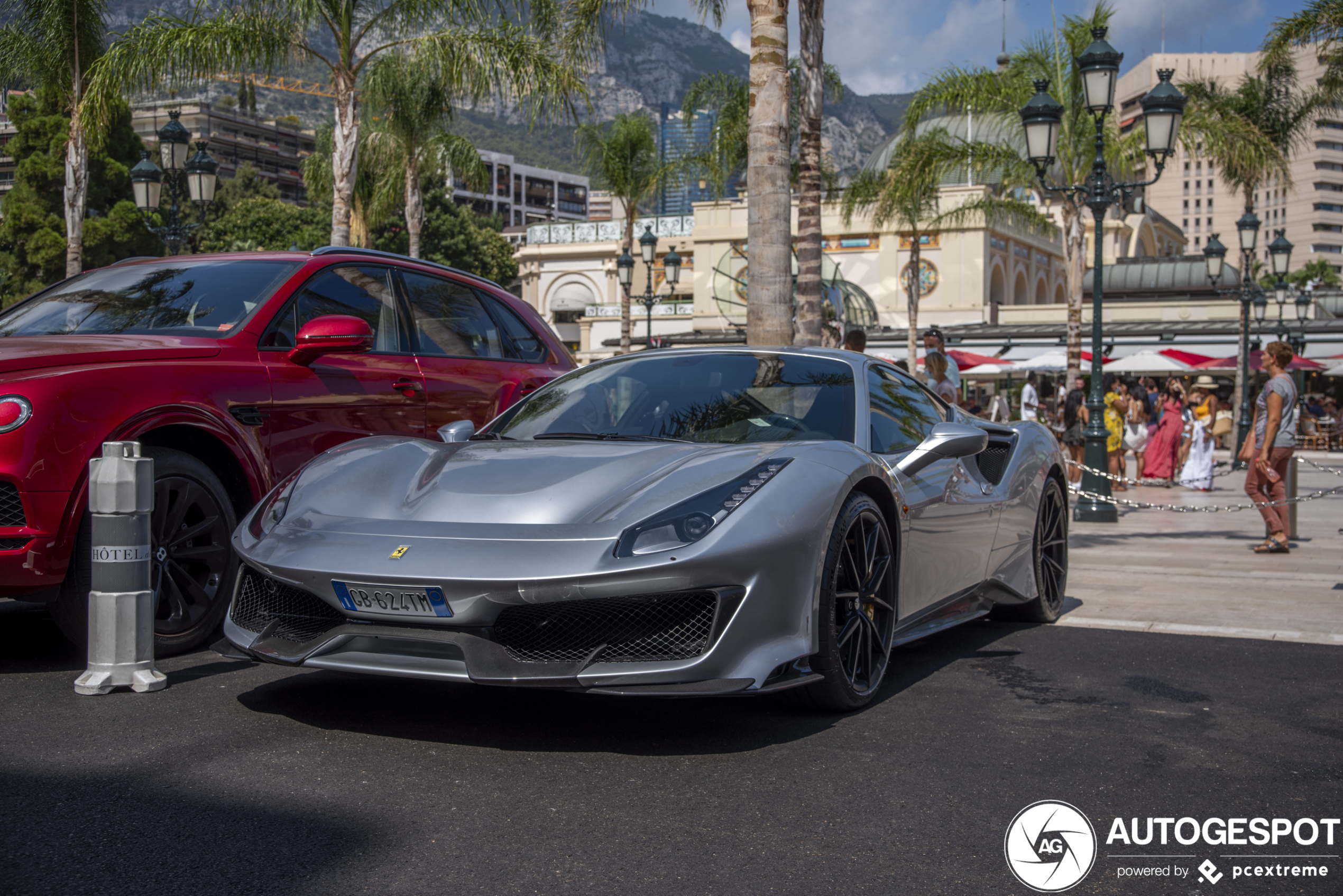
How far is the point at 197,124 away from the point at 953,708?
131923 mm

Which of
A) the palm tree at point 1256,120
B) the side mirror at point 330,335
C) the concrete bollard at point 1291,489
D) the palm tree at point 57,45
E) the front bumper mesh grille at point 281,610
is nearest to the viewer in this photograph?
the front bumper mesh grille at point 281,610

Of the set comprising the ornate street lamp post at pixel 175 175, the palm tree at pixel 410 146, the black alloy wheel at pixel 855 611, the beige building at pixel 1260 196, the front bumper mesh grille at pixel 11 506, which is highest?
the beige building at pixel 1260 196

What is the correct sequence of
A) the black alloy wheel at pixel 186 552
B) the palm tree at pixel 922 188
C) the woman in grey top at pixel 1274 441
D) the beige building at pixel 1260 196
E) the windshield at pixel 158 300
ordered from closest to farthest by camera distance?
the black alloy wheel at pixel 186 552, the windshield at pixel 158 300, the woman in grey top at pixel 1274 441, the palm tree at pixel 922 188, the beige building at pixel 1260 196

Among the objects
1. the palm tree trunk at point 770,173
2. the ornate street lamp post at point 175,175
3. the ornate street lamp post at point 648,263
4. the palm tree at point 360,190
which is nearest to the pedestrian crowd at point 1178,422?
the palm tree trunk at point 770,173

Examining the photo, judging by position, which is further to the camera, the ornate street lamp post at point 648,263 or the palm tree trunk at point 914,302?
the palm tree trunk at point 914,302

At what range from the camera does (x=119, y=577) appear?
4324 millimetres

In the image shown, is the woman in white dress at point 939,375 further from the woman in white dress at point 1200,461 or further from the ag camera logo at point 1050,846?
the woman in white dress at point 1200,461

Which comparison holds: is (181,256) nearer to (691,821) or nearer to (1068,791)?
(691,821)

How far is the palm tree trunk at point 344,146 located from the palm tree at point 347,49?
0.04 ft

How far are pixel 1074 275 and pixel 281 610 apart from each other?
21336 mm

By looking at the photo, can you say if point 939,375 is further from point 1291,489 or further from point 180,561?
point 180,561

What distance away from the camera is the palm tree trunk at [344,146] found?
15.3 metres

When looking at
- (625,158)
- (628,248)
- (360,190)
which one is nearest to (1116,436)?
(628,248)

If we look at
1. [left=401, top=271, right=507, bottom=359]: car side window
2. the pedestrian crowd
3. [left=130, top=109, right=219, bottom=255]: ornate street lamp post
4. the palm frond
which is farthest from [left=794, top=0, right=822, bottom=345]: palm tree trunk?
[left=130, top=109, right=219, bottom=255]: ornate street lamp post
